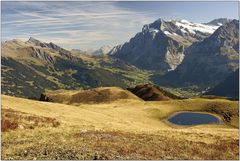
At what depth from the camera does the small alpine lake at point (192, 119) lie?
118150 mm

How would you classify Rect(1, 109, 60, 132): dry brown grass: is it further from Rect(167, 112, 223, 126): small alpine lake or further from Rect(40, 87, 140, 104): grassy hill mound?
Rect(40, 87, 140, 104): grassy hill mound

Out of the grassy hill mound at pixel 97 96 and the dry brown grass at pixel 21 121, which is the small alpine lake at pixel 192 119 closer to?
the grassy hill mound at pixel 97 96

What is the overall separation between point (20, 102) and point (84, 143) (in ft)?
126

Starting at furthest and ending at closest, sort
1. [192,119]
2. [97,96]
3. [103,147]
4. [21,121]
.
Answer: [97,96], [192,119], [21,121], [103,147]

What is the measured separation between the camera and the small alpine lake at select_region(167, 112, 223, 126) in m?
118

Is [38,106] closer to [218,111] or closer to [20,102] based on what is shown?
[20,102]

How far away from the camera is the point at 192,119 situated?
405ft

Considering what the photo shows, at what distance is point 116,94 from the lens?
17862 centimetres

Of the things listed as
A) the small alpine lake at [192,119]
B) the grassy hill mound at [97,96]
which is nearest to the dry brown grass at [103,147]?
the small alpine lake at [192,119]

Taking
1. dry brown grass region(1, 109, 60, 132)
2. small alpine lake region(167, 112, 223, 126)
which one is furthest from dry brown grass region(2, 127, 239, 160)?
small alpine lake region(167, 112, 223, 126)

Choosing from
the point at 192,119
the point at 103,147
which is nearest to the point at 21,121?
the point at 103,147

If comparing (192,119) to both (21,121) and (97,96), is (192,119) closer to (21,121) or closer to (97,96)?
(97,96)

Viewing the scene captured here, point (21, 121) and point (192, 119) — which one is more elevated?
point (21, 121)

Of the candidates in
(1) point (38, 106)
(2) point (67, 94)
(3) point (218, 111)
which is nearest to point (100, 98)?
(2) point (67, 94)
